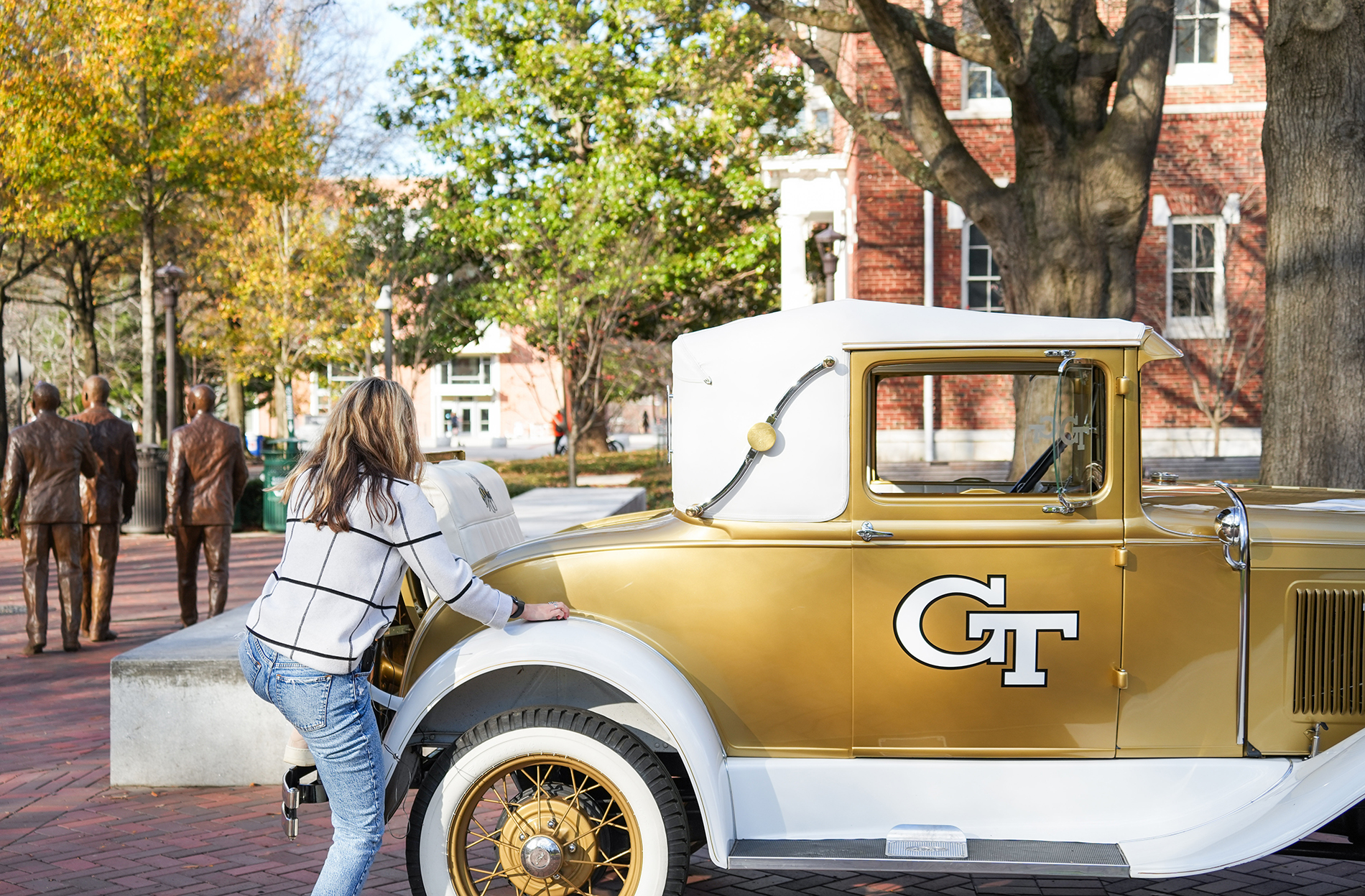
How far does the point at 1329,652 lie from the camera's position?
3.65m

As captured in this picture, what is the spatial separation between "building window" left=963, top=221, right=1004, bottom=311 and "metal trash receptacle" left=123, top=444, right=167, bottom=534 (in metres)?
12.4

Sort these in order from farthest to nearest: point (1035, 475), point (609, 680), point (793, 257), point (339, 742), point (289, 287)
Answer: point (289, 287) < point (793, 257) < point (1035, 475) < point (609, 680) < point (339, 742)

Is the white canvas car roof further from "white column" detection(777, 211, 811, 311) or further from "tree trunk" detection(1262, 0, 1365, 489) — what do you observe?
"white column" detection(777, 211, 811, 311)

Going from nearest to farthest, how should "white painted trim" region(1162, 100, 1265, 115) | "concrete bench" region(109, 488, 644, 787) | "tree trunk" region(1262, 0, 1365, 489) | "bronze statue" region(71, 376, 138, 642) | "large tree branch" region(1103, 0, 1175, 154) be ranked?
1. "concrete bench" region(109, 488, 644, 787)
2. "tree trunk" region(1262, 0, 1365, 489)
3. "large tree branch" region(1103, 0, 1175, 154)
4. "bronze statue" region(71, 376, 138, 642)
5. "white painted trim" region(1162, 100, 1265, 115)

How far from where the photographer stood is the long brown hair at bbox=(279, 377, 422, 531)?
329 centimetres

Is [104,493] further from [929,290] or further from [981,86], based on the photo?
[981,86]

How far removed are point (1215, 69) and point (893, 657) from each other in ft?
61.9

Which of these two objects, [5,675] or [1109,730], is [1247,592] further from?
[5,675]

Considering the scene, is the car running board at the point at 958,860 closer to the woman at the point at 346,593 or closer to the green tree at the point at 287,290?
the woman at the point at 346,593

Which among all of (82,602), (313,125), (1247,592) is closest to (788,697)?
(1247,592)

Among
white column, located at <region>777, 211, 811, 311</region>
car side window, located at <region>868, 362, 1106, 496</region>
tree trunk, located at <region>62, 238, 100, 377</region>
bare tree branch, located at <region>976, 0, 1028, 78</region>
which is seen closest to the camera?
car side window, located at <region>868, 362, 1106, 496</region>

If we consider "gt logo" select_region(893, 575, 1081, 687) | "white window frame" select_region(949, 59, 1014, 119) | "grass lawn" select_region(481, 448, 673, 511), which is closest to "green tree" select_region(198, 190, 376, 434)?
"grass lawn" select_region(481, 448, 673, 511)

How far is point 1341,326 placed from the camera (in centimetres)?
637

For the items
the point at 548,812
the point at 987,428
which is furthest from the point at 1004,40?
the point at 987,428
